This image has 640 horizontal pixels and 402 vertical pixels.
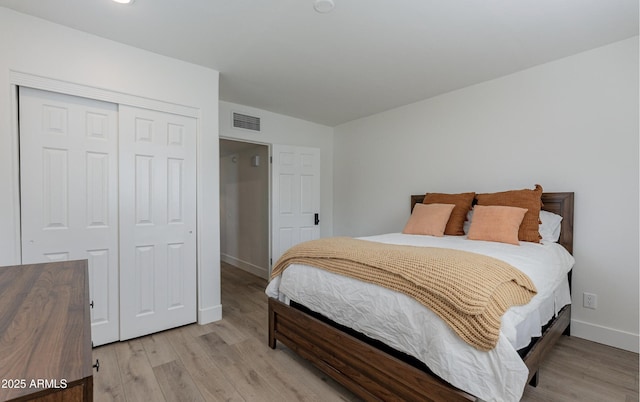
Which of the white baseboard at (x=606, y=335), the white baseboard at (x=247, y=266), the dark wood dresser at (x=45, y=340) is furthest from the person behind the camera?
the white baseboard at (x=247, y=266)

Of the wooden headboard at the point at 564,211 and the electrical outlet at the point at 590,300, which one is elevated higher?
the wooden headboard at the point at 564,211

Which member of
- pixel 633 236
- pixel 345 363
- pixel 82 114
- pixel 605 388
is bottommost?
pixel 605 388

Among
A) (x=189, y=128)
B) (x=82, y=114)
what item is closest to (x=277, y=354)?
(x=189, y=128)

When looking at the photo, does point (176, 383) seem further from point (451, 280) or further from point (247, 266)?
point (247, 266)

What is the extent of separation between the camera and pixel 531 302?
1.46m

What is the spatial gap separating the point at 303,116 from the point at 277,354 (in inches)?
126

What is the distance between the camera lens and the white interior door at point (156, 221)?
2.39 m

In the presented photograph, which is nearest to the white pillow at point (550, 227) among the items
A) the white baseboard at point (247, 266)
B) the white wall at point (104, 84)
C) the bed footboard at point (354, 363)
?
the bed footboard at point (354, 363)

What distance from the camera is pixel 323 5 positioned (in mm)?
1885

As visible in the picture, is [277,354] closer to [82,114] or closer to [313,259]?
[313,259]

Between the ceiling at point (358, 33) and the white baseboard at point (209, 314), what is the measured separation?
2.27 m

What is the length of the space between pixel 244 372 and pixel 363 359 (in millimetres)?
888

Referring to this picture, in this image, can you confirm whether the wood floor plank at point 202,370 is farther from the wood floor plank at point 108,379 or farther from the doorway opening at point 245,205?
the doorway opening at point 245,205

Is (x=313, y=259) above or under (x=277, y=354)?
above
